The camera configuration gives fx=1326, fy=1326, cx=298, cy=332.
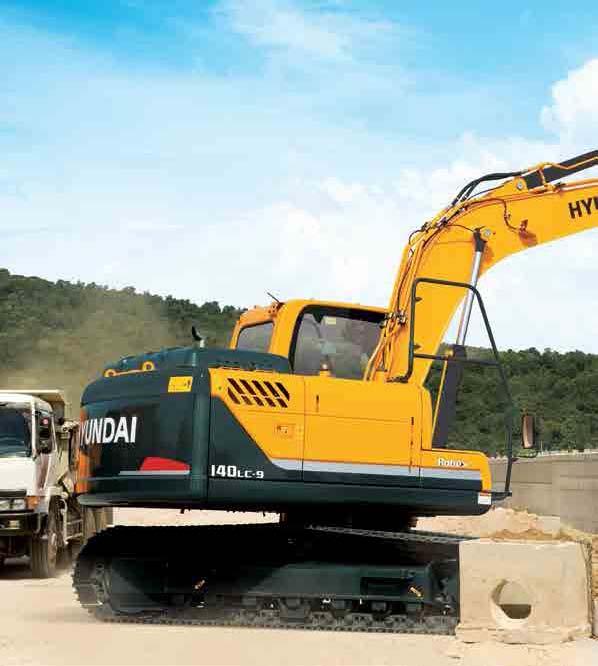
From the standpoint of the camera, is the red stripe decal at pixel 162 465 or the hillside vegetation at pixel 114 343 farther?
the hillside vegetation at pixel 114 343

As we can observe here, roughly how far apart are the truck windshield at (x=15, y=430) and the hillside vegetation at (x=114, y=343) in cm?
3190

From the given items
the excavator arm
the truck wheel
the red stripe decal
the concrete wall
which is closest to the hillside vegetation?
the concrete wall

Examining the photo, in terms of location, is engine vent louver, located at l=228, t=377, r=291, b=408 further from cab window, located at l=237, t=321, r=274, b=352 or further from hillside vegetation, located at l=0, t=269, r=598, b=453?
hillside vegetation, located at l=0, t=269, r=598, b=453

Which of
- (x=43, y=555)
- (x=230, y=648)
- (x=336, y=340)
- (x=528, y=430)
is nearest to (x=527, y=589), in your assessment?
(x=528, y=430)

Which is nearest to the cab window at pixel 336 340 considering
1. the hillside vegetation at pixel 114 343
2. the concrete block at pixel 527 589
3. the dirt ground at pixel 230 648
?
the concrete block at pixel 527 589

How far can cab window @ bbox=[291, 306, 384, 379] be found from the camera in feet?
43.3

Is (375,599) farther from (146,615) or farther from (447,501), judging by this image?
(146,615)

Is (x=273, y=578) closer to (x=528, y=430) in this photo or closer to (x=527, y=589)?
(x=527, y=589)

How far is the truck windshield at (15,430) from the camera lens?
61.7 feet

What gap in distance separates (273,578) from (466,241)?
4.02m

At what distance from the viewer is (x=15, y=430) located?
19.1 meters

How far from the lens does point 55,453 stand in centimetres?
2030

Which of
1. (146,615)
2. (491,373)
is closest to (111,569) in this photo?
(146,615)

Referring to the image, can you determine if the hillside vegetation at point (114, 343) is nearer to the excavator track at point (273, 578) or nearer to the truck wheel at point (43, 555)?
the truck wheel at point (43, 555)
